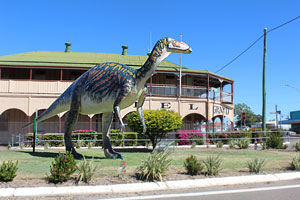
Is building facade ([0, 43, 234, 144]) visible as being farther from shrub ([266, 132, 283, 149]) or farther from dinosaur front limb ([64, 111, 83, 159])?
dinosaur front limb ([64, 111, 83, 159])

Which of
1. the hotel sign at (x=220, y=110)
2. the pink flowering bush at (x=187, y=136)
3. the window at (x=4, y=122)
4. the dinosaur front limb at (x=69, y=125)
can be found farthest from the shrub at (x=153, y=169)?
the hotel sign at (x=220, y=110)

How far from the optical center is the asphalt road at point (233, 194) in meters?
5.49

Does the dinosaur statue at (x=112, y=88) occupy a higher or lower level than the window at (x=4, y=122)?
higher

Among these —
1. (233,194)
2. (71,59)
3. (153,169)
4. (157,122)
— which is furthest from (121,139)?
(233,194)

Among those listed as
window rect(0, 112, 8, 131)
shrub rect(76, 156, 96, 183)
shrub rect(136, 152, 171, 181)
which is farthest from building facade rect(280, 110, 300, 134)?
shrub rect(76, 156, 96, 183)

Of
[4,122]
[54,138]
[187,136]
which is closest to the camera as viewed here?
[54,138]

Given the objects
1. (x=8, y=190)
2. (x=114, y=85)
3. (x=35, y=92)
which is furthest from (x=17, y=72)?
(x=8, y=190)

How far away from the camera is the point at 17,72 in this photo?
24.5 metres

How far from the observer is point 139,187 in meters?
6.14

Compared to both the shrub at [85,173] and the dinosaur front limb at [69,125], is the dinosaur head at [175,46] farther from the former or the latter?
the shrub at [85,173]

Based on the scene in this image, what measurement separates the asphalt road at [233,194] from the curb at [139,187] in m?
0.25

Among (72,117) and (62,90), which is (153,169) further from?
(62,90)

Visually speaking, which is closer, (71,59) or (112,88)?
(112,88)

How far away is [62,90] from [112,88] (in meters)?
14.8
